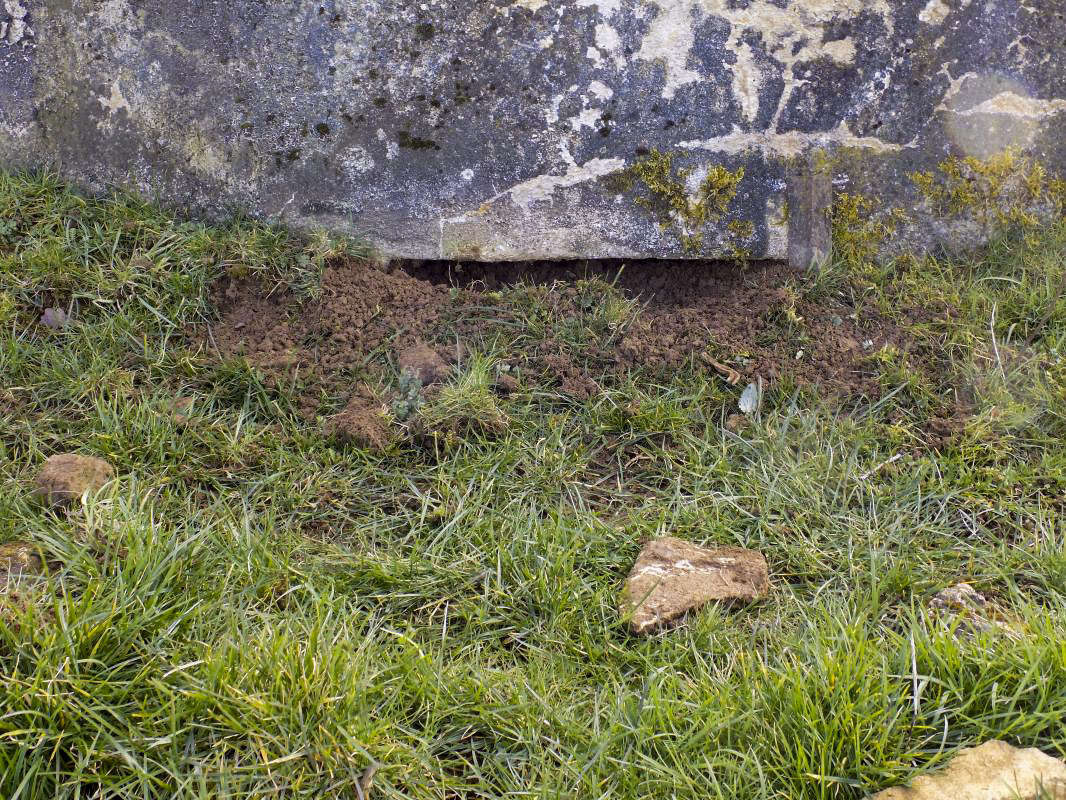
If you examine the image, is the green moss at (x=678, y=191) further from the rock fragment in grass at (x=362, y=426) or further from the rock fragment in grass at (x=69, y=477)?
the rock fragment in grass at (x=69, y=477)

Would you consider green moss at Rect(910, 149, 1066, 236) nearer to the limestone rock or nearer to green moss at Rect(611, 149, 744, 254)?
green moss at Rect(611, 149, 744, 254)

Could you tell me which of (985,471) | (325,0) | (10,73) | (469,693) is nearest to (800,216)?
(985,471)

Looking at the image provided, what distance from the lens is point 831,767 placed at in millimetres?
1670

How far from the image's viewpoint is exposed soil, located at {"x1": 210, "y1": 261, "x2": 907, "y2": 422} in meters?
2.77

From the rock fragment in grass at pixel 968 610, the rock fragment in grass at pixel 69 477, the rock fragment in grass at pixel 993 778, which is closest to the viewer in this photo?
the rock fragment in grass at pixel 993 778

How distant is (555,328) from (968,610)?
1.45 meters

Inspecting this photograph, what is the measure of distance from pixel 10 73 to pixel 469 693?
2773 millimetres

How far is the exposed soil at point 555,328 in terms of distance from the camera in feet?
9.08

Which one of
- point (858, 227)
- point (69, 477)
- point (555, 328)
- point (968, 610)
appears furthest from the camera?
point (858, 227)

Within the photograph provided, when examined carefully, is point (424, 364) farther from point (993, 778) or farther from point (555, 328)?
point (993, 778)

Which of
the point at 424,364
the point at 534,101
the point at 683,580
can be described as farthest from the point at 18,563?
the point at 534,101

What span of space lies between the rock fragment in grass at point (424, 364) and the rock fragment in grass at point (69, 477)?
894 mm

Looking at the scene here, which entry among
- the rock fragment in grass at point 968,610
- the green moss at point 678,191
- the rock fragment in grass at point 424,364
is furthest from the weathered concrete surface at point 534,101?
the rock fragment in grass at point 968,610

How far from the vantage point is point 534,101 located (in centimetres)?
295
